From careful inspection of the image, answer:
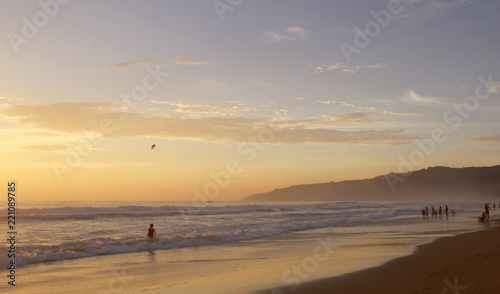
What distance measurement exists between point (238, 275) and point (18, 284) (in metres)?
6.65

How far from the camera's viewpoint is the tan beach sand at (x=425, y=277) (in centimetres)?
949

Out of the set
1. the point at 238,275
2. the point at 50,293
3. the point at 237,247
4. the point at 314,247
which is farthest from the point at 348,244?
the point at 50,293

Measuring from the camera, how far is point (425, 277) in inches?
426

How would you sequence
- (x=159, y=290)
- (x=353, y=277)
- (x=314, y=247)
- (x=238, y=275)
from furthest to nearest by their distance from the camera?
(x=314, y=247)
(x=238, y=275)
(x=353, y=277)
(x=159, y=290)

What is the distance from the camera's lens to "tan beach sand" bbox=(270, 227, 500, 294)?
949cm

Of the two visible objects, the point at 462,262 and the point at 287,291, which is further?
the point at 462,262

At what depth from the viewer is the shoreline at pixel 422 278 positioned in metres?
9.53

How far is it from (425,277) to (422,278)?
0.50ft

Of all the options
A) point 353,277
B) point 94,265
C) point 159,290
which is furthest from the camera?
point 94,265

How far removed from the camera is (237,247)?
68.9ft

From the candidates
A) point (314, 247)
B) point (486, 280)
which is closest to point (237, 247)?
point (314, 247)

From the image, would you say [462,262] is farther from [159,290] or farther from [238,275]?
[159,290]

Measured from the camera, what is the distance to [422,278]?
35.2 ft

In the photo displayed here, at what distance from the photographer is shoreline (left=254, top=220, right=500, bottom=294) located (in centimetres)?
953
